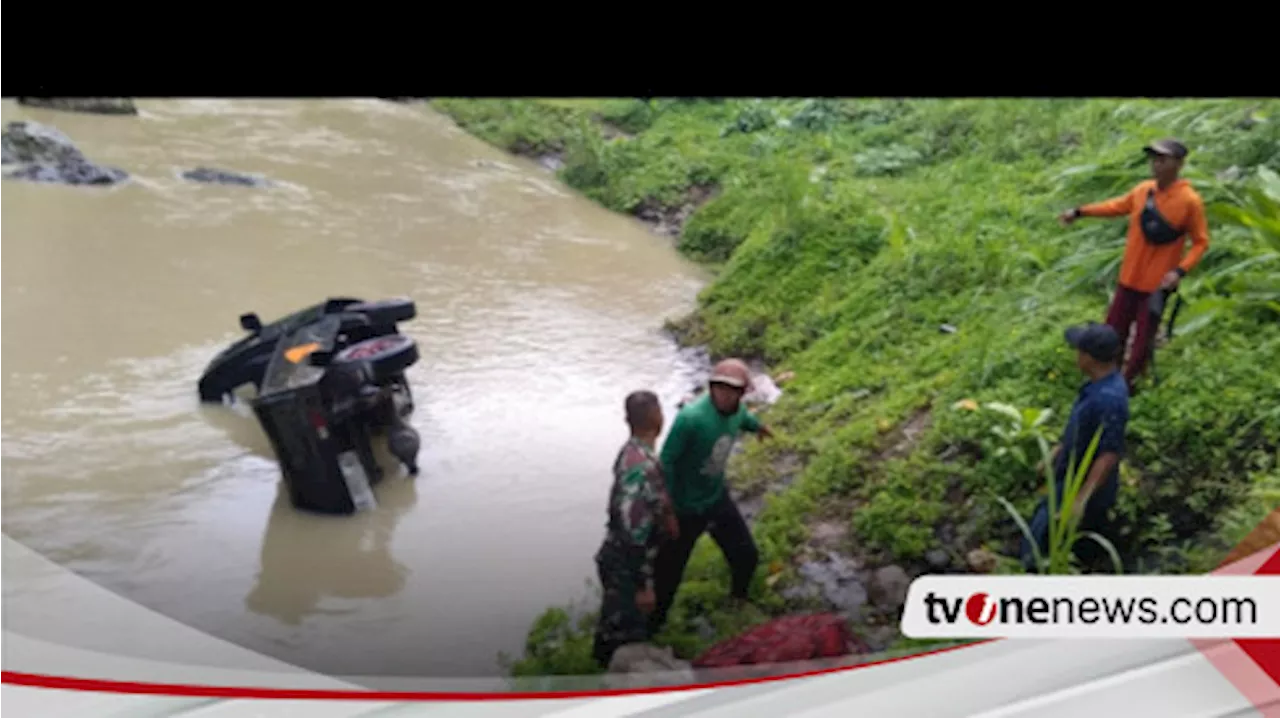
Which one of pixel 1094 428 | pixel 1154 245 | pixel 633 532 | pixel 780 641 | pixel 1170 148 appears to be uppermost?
pixel 1170 148

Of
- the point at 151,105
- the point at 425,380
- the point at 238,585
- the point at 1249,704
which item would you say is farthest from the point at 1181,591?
the point at 151,105

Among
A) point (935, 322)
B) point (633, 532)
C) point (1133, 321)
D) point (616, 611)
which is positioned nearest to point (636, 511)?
point (633, 532)

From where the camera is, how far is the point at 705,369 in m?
1.40

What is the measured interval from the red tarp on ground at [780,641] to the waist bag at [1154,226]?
0.67 metres

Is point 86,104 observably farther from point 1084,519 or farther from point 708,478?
point 1084,519

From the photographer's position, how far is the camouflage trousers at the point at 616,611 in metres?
1.40

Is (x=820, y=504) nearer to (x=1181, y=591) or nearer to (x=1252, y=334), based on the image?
(x=1181, y=591)

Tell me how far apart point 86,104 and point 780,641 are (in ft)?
3.63

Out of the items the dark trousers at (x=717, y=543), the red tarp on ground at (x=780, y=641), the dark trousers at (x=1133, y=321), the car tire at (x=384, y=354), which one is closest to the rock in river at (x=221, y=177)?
the car tire at (x=384, y=354)

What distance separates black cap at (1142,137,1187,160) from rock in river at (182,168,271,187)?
3.89ft

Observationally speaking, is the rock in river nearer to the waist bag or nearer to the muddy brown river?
the muddy brown river

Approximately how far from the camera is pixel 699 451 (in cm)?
137
